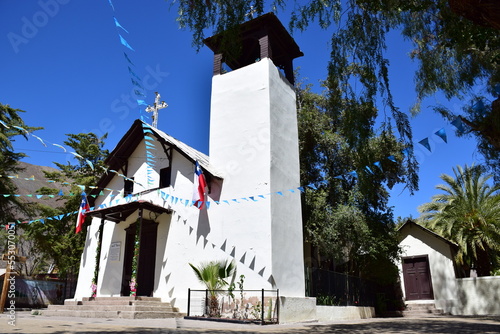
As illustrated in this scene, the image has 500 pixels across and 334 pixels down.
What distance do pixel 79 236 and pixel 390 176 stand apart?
17.2 metres

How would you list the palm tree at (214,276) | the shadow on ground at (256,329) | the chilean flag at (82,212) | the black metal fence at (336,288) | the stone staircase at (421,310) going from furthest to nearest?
the stone staircase at (421,310), the chilean flag at (82,212), the black metal fence at (336,288), the palm tree at (214,276), the shadow on ground at (256,329)

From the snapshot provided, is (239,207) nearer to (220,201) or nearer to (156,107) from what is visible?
(220,201)

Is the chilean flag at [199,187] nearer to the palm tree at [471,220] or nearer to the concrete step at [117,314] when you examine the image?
the concrete step at [117,314]

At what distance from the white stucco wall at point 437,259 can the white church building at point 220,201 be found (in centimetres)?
1075

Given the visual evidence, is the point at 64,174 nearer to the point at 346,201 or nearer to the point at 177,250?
the point at 177,250

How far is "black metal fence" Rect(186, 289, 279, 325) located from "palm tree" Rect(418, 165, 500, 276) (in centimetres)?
1367

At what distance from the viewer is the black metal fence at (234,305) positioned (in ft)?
35.4

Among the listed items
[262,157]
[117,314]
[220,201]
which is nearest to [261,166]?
[262,157]

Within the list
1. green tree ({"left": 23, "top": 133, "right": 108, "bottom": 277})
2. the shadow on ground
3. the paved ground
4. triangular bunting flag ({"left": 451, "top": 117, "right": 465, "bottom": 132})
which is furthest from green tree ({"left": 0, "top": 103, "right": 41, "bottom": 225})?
triangular bunting flag ({"left": 451, "top": 117, "right": 465, "bottom": 132})

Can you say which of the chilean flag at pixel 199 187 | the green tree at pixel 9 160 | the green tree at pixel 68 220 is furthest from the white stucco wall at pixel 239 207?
the green tree at pixel 9 160

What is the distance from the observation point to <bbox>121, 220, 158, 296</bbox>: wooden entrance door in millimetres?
13336

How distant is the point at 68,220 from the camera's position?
21125 millimetres

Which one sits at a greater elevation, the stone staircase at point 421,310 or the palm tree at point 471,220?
the palm tree at point 471,220

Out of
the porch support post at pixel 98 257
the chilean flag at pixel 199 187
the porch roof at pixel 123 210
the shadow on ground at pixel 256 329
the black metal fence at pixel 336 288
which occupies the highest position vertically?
the chilean flag at pixel 199 187
